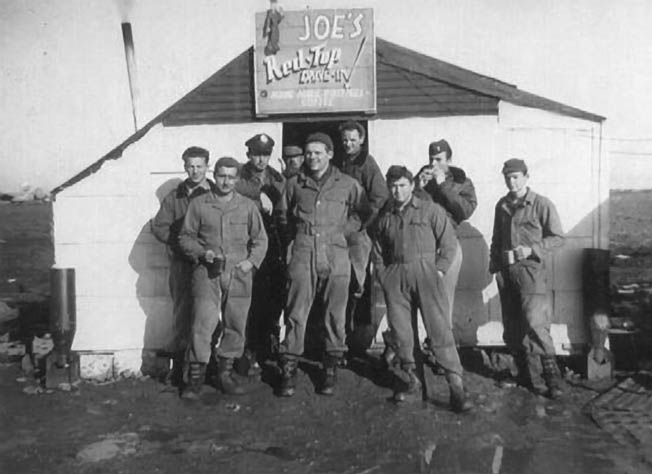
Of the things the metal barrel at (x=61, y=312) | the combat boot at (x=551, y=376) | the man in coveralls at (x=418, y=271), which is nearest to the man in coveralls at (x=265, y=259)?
the man in coveralls at (x=418, y=271)

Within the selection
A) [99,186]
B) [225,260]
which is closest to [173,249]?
[225,260]

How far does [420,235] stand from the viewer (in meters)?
6.33

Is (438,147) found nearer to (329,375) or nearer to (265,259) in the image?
(265,259)

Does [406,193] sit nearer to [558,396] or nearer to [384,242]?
[384,242]

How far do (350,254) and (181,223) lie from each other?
5.55 ft

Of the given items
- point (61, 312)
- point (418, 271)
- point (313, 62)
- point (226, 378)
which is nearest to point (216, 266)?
point (226, 378)

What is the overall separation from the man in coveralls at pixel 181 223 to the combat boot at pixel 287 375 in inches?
40.4

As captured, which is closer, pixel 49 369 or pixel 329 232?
pixel 329 232

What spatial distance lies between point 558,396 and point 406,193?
7.83ft

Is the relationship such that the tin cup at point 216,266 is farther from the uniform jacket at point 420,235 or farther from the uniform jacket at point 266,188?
the uniform jacket at point 420,235

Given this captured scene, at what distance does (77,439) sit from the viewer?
604 cm

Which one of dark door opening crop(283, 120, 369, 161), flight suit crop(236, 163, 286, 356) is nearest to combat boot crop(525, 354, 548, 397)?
flight suit crop(236, 163, 286, 356)

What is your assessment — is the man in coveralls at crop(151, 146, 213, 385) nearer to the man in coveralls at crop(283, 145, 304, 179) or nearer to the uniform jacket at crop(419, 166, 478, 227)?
the man in coveralls at crop(283, 145, 304, 179)

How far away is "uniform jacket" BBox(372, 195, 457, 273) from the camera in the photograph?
20.7ft
